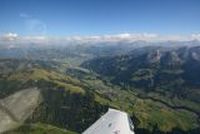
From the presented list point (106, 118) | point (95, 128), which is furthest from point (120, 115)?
point (95, 128)

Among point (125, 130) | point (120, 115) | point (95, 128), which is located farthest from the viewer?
point (120, 115)

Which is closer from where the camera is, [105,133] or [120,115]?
[105,133]

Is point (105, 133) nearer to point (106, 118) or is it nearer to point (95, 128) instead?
point (95, 128)

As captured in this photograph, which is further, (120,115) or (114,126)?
(120,115)

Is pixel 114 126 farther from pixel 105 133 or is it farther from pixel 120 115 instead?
pixel 120 115

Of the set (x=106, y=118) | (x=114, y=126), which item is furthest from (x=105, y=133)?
(x=106, y=118)

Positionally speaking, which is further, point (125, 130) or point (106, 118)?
point (106, 118)

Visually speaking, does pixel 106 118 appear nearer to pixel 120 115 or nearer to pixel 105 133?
pixel 120 115

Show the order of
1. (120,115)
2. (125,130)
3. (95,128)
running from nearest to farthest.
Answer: (125,130), (95,128), (120,115)

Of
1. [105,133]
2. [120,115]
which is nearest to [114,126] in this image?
[105,133]
